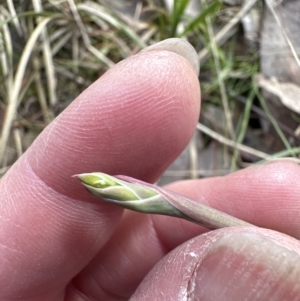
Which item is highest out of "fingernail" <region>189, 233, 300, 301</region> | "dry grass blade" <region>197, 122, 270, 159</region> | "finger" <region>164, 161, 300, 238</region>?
"fingernail" <region>189, 233, 300, 301</region>

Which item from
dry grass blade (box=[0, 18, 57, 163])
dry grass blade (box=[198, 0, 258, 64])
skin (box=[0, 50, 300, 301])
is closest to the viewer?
skin (box=[0, 50, 300, 301])

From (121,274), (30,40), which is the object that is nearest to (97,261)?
(121,274)

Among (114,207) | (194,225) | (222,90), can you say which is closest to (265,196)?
(194,225)

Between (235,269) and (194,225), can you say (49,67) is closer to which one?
(194,225)

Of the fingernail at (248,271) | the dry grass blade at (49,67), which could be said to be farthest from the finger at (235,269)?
the dry grass blade at (49,67)

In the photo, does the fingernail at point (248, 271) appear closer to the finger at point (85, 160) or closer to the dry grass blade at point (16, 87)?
the finger at point (85, 160)

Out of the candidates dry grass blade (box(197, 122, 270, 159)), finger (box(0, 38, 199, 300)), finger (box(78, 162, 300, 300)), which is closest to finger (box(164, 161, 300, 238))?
finger (box(78, 162, 300, 300))

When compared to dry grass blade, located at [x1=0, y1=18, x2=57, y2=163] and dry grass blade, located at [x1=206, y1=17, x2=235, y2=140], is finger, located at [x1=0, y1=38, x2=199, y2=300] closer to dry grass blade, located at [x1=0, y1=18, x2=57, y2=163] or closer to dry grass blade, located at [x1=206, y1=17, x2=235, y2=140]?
dry grass blade, located at [x1=0, y1=18, x2=57, y2=163]
